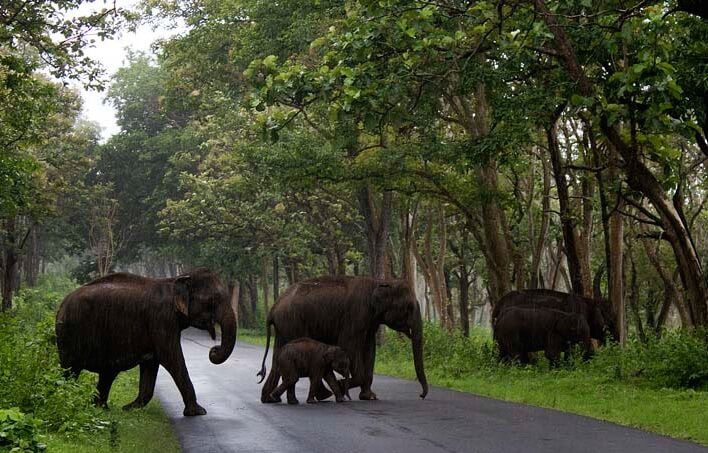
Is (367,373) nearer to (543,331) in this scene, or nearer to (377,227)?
(543,331)

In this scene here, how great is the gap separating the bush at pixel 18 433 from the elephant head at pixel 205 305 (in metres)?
5.22

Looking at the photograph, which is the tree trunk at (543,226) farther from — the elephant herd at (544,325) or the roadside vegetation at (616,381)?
the elephant herd at (544,325)

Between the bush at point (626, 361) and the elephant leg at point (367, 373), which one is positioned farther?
the bush at point (626, 361)

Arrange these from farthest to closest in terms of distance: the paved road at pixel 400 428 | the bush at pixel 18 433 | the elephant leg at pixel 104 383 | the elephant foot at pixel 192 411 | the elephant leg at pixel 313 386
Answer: the elephant leg at pixel 313 386, the elephant leg at pixel 104 383, the elephant foot at pixel 192 411, the paved road at pixel 400 428, the bush at pixel 18 433

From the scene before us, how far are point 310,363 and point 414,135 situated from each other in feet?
53.5

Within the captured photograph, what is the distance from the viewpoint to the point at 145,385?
14.6 meters

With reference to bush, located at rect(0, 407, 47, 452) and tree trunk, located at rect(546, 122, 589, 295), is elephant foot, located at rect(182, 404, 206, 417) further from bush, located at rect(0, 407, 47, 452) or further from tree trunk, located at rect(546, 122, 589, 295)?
tree trunk, located at rect(546, 122, 589, 295)

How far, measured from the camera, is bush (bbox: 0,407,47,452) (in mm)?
8572

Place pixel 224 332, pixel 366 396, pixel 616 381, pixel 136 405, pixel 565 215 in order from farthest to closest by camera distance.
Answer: pixel 565 215 < pixel 616 381 < pixel 366 396 < pixel 136 405 < pixel 224 332

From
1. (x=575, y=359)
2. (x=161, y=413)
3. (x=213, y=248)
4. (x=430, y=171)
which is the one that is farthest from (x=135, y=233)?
(x=161, y=413)

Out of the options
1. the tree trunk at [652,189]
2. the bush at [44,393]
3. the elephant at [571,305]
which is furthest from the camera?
the elephant at [571,305]

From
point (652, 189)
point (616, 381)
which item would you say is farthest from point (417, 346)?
point (652, 189)

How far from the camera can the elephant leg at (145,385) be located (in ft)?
47.7

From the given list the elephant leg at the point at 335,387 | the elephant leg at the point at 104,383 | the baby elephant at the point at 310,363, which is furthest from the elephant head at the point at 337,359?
the elephant leg at the point at 104,383
